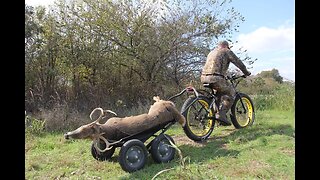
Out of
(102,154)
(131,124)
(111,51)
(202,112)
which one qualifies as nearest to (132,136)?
(131,124)

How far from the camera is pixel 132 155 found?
4523mm

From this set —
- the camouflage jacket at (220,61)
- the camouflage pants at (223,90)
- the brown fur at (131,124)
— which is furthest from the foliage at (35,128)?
the camouflage jacket at (220,61)

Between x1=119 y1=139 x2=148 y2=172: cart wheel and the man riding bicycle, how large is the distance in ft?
7.28

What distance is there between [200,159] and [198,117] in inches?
50.5

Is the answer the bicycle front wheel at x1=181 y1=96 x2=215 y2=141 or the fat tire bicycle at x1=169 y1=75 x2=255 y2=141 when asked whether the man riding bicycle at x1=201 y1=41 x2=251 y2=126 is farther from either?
the bicycle front wheel at x1=181 y1=96 x2=215 y2=141

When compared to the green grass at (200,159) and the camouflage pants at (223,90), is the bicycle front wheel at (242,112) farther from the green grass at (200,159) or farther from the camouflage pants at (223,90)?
the camouflage pants at (223,90)

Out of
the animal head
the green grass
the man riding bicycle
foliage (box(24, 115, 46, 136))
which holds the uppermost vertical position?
the man riding bicycle

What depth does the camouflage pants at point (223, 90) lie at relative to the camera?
635 cm

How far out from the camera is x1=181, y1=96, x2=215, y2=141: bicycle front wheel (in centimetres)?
593

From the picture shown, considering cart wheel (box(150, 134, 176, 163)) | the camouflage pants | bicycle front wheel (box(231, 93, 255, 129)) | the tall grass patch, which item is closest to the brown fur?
cart wheel (box(150, 134, 176, 163))

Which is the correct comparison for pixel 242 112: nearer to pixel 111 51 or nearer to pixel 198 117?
pixel 198 117
